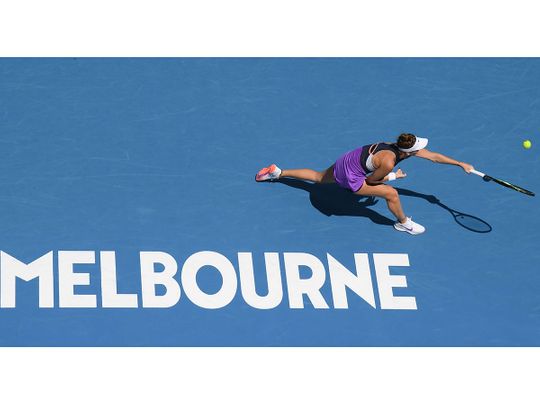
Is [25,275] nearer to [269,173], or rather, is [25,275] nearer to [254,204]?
[254,204]

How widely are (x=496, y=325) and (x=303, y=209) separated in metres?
3.14

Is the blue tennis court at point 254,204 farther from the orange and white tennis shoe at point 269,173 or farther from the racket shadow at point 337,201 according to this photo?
the orange and white tennis shoe at point 269,173

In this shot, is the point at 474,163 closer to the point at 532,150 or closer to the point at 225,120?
the point at 532,150

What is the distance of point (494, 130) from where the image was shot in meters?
18.1

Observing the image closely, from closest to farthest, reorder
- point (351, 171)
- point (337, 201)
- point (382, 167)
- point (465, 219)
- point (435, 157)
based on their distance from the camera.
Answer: point (382, 167) < point (351, 171) < point (435, 157) < point (465, 219) < point (337, 201)

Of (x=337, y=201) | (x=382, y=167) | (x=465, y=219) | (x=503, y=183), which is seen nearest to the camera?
(x=382, y=167)

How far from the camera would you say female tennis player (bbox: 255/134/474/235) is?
1611cm

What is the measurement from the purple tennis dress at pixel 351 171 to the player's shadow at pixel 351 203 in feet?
2.08

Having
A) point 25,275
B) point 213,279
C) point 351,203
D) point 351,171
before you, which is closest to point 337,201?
point 351,203

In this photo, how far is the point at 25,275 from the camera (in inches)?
634

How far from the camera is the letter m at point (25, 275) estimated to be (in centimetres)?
1590

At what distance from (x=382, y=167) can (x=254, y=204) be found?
6.64 feet

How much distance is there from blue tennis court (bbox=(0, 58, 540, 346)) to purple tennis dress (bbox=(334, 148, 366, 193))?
71cm

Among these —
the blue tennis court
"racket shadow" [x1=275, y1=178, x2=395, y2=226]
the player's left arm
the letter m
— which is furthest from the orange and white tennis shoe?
the letter m
